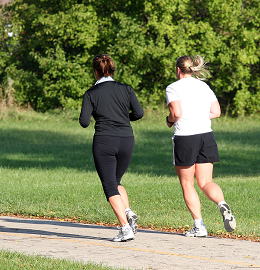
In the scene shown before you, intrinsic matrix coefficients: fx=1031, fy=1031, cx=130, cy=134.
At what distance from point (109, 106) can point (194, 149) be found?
0.97 metres

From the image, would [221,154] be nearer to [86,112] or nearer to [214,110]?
[214,110]

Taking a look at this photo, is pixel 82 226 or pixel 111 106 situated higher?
pixel 111 106

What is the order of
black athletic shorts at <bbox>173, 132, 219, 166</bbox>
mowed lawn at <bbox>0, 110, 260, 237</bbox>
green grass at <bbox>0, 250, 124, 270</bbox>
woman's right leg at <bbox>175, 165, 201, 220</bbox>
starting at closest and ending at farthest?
green grass at <bbox>0, 250, 124, 270</bbox> → black athletic shorts at <bbox>173, 132, 219, 166</bbox> → woman's right leg at <bbox>175, 165, 201, 220</bbox> → mowed lawn at <bbox>0, 110, 260, 237</bbox>

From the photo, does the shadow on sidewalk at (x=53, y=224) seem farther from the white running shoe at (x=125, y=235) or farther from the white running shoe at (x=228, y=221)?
Result: the white running shoe at (x=228, y=221)

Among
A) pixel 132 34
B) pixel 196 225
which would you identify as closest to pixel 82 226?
pixel 196 225

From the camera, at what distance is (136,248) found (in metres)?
9.84

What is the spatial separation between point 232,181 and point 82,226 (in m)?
7.02

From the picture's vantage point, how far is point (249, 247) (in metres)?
9.88

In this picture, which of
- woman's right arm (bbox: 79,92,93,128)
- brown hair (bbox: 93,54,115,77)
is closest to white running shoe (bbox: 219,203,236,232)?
woman's right arm (bbox: 79,92,93,128)

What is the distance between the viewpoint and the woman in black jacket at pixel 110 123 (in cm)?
1031

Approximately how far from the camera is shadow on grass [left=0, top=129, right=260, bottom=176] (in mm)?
23127

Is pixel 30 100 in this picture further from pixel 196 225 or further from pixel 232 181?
pixel 196 225

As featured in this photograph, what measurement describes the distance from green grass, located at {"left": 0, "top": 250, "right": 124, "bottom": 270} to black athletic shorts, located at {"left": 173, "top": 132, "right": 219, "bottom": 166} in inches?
82.3

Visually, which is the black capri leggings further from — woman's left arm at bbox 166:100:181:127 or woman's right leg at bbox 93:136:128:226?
woman's left arm at bbox 166:100:181:127
